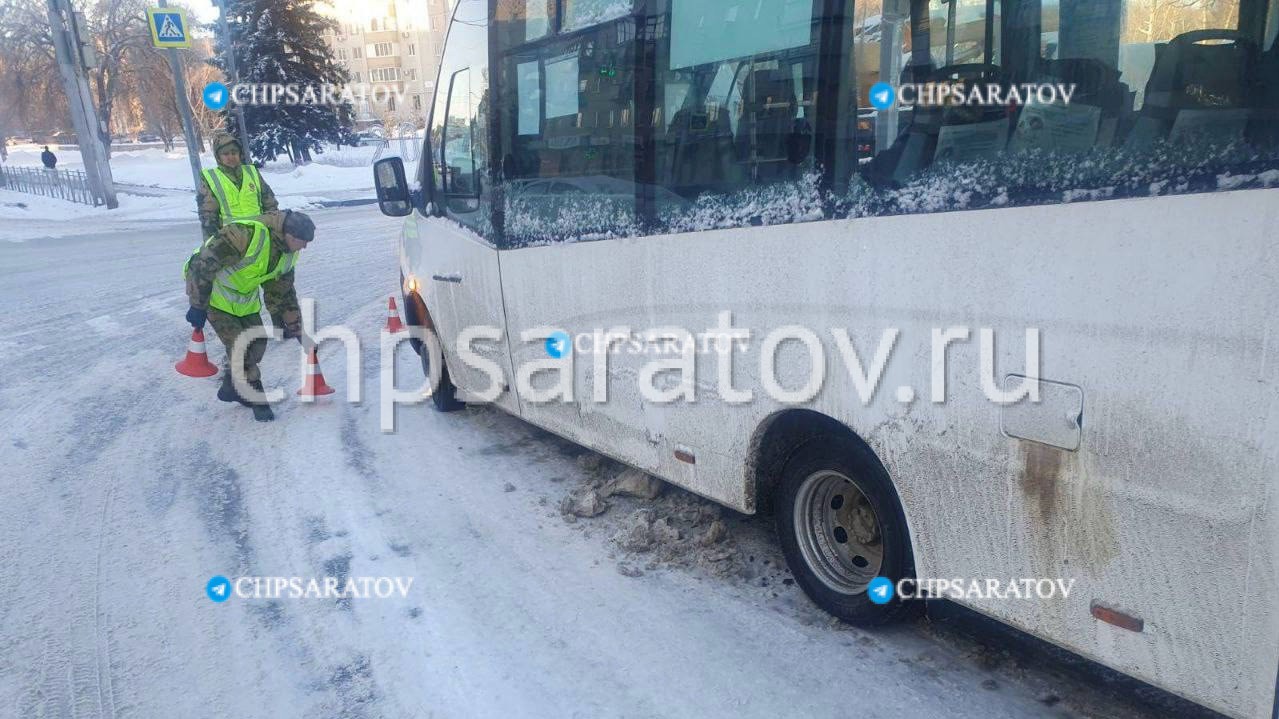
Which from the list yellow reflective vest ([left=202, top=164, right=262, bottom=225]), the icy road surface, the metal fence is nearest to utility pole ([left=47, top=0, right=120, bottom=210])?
the metal fence

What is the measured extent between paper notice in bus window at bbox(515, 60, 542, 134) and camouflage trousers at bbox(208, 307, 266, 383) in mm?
2989

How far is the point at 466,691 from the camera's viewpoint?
3.08m

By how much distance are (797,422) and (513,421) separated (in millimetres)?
3212

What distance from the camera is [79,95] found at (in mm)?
22750

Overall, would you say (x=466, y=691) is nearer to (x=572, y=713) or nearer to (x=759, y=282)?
(x=572, y=713)

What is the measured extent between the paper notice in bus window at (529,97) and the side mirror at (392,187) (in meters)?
1.58

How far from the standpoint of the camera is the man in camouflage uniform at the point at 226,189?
6.30m

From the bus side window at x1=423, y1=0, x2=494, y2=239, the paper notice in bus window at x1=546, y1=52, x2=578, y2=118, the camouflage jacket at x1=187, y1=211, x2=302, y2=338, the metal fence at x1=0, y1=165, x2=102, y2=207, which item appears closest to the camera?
the paper notice in bus window at x1=546, y1=52, x2=578, y2=118

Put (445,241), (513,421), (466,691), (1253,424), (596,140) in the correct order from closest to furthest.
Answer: (1253,424)
(466,691)
(596,140)
(445,241)
(513,421)

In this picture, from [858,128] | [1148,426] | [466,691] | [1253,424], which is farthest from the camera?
[466,691]

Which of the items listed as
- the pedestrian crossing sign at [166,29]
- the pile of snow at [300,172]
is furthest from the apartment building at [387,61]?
the pedestrian crossing sign at [166,29]

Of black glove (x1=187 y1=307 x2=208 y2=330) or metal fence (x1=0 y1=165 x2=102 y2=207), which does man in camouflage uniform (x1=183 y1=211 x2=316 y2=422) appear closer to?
black glove (x1=187 y1=307 x2=208 y2=330)

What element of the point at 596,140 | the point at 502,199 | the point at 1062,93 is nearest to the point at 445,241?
the point at 502,199

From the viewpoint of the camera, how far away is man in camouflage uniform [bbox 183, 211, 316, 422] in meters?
5.90
